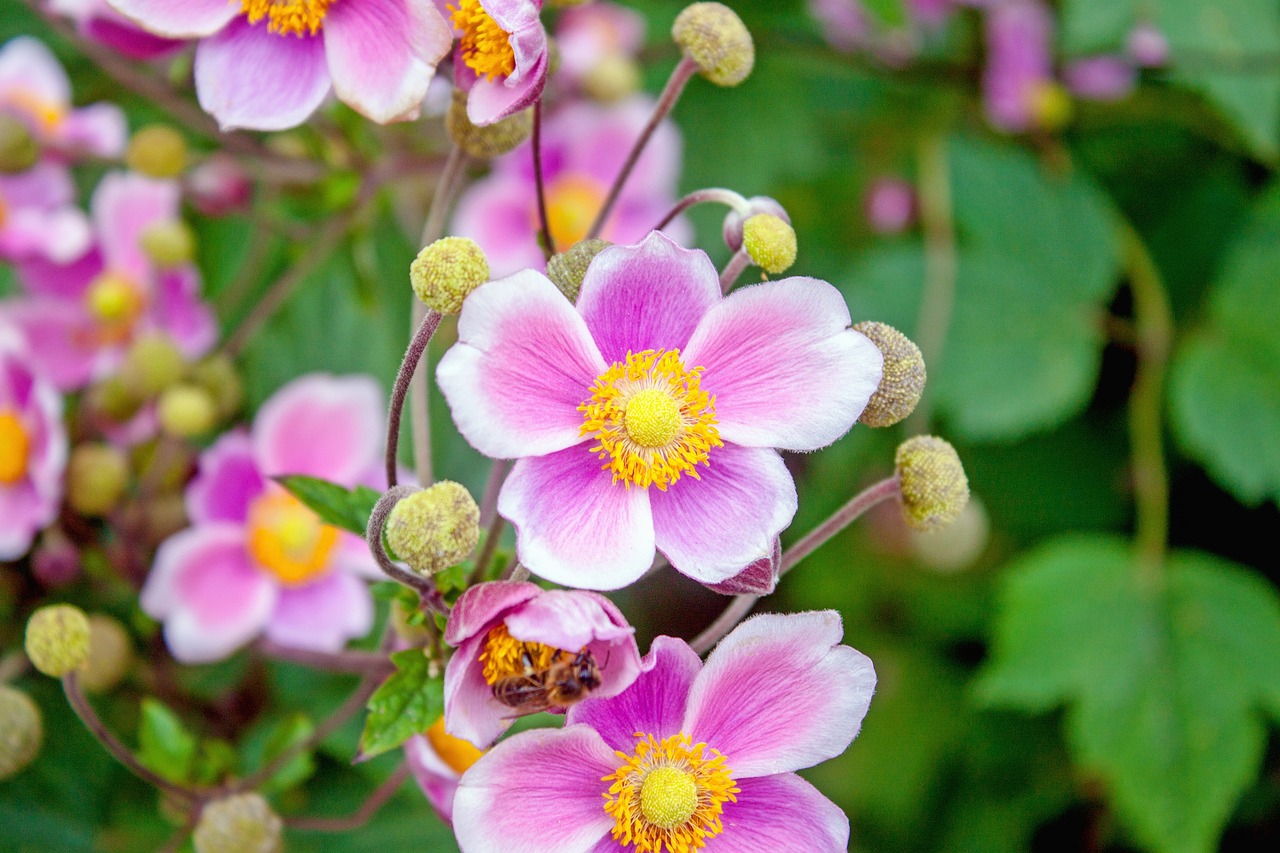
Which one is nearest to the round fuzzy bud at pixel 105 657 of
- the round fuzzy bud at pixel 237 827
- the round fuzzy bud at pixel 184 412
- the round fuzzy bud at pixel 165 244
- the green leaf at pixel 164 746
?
the green leaf at pixel 164 746

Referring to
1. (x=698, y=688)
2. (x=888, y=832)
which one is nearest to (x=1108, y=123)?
(x=888, y=832)

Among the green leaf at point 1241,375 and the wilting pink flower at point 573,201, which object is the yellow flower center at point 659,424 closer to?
the wilting pink flower at point 573,201

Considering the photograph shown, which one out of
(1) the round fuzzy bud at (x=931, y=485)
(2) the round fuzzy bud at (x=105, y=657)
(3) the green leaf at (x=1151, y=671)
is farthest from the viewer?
(3) the green leaf at (x=1151, y=671)

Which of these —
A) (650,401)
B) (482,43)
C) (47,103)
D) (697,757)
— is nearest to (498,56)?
(482,43)

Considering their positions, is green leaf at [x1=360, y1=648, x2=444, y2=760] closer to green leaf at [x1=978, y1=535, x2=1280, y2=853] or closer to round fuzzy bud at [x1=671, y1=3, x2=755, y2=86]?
round fuzzy bud at [x1=671, y1=3, x2=755, y2=86]

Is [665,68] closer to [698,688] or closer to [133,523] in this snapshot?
[133,523]
